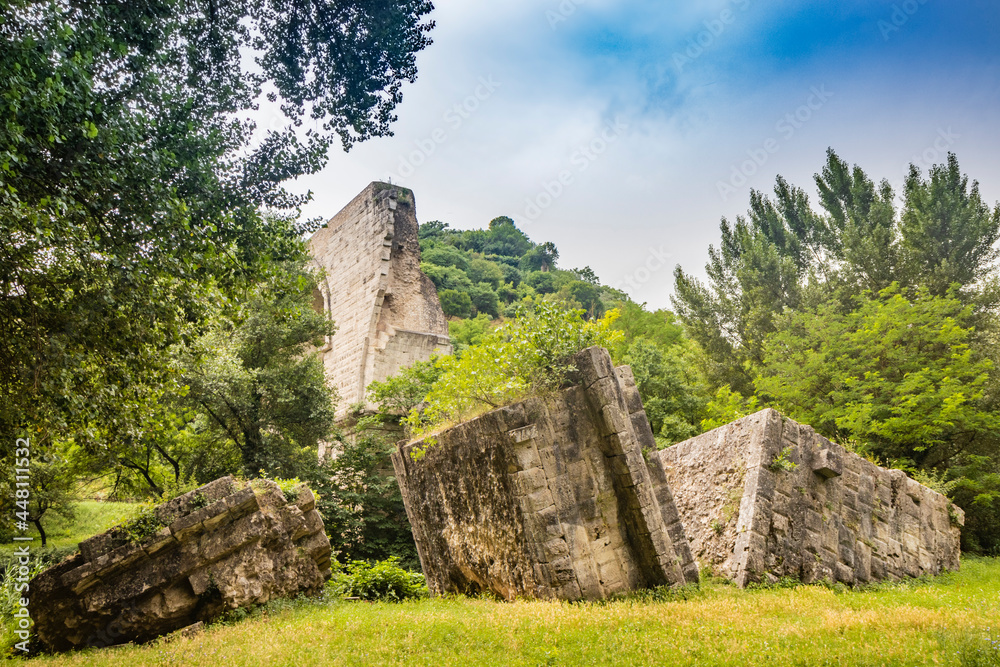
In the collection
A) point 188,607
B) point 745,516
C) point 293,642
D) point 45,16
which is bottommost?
point 745,516

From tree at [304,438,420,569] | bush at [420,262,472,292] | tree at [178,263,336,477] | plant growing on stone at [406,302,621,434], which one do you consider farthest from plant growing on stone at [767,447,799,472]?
bush at [420,262,472,292]

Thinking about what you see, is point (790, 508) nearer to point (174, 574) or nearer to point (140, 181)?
point (174, 574)

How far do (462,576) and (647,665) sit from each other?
4.29 metres

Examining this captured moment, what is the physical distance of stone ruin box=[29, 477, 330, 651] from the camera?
6527 mm

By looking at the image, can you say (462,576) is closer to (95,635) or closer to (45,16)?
(95,635)

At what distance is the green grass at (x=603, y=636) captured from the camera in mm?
4840

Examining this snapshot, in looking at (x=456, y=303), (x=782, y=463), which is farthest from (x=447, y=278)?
(x=782, y=463)

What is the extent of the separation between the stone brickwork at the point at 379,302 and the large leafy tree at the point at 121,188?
1167 cm

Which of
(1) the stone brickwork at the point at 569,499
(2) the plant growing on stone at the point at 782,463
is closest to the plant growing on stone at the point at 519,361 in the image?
(1) the stone brickwork at the point at 569,499

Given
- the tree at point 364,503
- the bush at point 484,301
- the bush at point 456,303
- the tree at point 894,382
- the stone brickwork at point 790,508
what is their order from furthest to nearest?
the bush at point 484,301 < the bush at point 456,303 < the tree at point 894,382 < the tree at point 364,503 < the stone brickwork at point 790,508

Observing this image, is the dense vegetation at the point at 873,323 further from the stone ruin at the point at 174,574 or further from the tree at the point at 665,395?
the stone ruin at the point at 174,574

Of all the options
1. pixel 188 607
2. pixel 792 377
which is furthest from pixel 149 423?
pixel 792 377

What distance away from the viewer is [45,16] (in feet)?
15.5

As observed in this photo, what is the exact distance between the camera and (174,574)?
682cm
